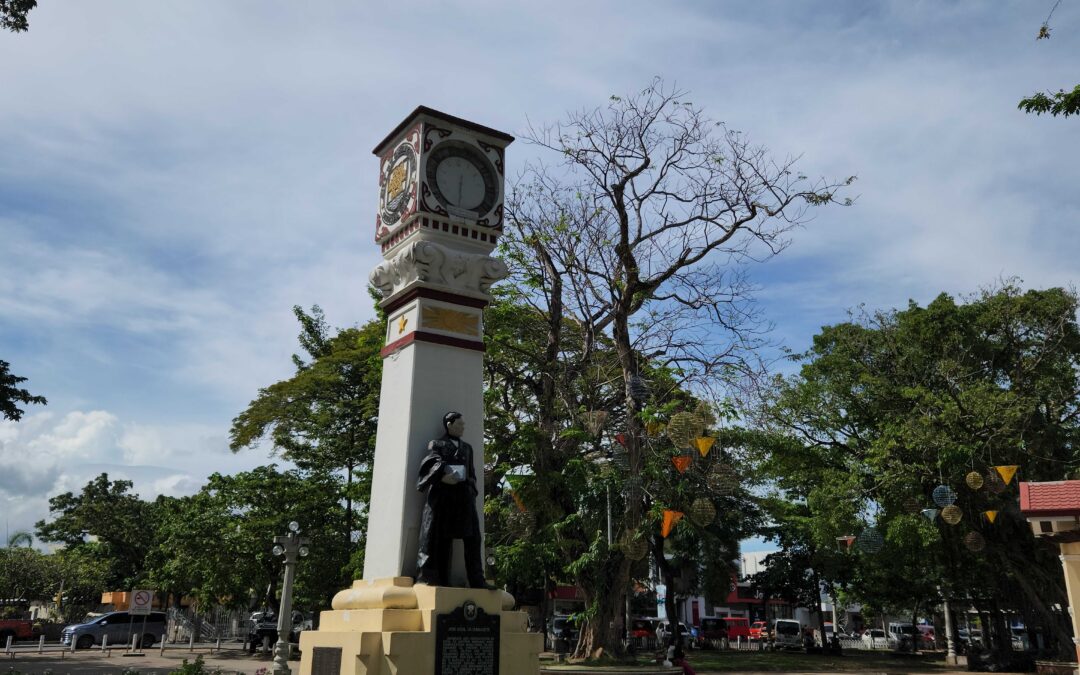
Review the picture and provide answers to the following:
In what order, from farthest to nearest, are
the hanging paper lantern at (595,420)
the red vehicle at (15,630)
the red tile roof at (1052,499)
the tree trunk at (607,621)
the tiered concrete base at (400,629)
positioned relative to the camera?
the red vehicle at (15,630) < the tree trunk at (607,621) < the hanging paper lantern at (595,420) < the red tile roof at (1052,499) < the tiered concrete base at (400,629)

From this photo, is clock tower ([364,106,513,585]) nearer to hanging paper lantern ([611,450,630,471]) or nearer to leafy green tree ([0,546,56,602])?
hanging paper lantern ([611,450,630,471])

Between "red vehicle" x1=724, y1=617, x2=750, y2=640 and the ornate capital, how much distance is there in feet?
→ 148

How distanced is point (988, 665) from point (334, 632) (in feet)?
99.4

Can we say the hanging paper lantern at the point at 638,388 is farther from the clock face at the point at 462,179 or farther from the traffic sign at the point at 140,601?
the traffic sign at the point at 140,601

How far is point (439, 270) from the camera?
388 inches

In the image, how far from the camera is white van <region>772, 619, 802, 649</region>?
42500mm

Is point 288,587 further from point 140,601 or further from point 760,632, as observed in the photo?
point 760,632

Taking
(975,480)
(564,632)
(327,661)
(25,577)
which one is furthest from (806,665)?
(25,577)

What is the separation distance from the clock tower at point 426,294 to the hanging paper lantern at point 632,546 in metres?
9.22

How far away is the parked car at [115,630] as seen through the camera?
34.0 meters

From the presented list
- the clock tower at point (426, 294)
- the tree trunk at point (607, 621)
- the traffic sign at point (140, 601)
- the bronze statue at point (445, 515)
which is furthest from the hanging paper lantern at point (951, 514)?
the traffic sign at point (140, 601)

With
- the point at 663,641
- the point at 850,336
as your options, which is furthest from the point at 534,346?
the point at 663,641

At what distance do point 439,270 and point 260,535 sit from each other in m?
22.5

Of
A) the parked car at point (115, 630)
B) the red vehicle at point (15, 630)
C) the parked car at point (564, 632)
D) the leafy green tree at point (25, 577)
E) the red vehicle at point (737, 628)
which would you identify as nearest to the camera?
the parked car at point (564, 632)
